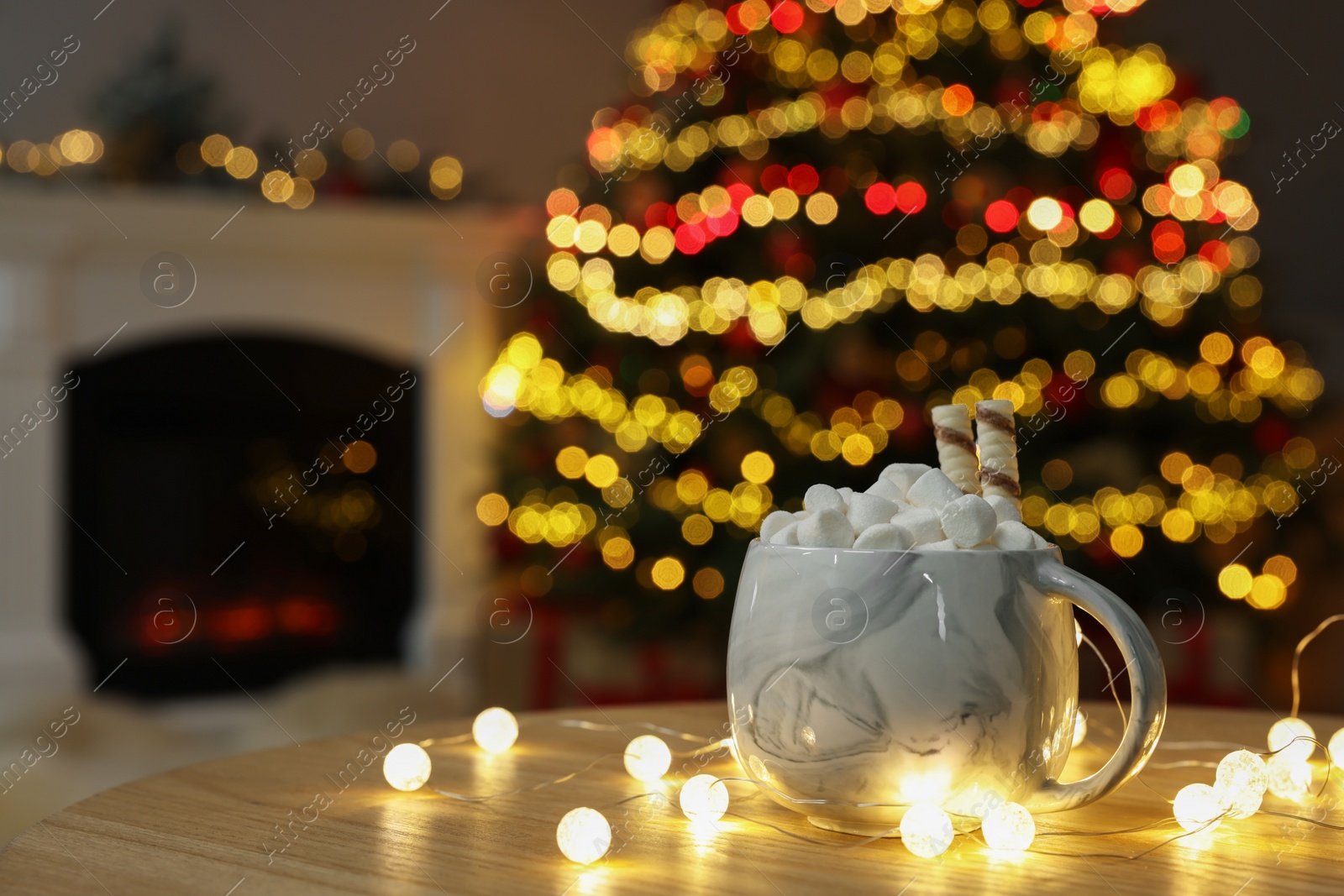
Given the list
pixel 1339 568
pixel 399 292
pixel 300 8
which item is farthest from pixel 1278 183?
pixel 300 8

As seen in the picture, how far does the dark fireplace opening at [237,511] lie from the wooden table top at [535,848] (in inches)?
107

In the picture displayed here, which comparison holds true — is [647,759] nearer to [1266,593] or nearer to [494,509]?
[494,509]

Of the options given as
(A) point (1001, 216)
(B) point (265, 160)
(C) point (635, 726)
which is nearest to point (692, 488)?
(A) point (1001, 216)

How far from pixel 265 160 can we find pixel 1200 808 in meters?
3.07

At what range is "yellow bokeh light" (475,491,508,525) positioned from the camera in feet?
8.10

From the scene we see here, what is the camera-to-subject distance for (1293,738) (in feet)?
2.37

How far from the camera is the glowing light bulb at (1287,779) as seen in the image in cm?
61

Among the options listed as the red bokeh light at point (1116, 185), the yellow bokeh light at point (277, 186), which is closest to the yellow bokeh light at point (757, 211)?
the red bokeh light at point (1116, 185)

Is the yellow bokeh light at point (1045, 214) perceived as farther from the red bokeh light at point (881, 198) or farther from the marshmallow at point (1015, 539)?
the marshmallow at point (1015, 539)

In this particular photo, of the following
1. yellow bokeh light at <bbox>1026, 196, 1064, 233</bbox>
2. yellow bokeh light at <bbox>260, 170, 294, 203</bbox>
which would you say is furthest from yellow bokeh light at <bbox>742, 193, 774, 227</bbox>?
yellow bokeh light at <bbox>260, 170, 294, 203</bbox>

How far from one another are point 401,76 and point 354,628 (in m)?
1.64

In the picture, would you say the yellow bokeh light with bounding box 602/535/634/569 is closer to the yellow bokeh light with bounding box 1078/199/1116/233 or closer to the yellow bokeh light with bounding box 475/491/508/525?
the yellow bokeh light with bounding box 475/491/508/525

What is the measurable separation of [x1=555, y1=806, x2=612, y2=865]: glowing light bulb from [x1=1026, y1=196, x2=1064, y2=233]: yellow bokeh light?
1.89m

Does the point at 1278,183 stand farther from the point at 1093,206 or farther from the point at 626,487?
the point at 626,487
